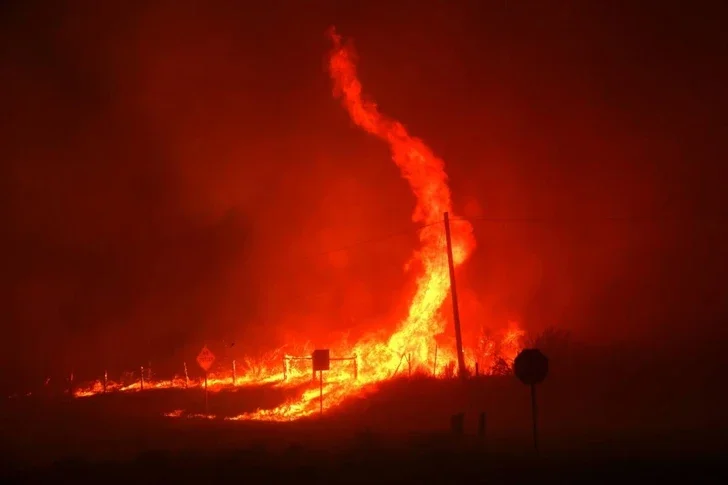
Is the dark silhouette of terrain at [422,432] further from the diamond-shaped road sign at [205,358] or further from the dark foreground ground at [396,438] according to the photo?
the diamond-shaped road sign at [205,358]

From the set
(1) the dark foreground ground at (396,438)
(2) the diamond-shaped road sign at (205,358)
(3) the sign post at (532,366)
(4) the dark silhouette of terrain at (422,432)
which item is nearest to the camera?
(1) the dark foreground ground at (396,438)

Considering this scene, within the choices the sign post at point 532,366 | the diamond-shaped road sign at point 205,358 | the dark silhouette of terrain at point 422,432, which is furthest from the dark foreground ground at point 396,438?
the diamond-shaped road sign at point 205,358

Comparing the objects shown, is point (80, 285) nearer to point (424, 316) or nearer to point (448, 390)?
point (424, 316)

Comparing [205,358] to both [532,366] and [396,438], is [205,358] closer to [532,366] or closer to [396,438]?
[396,438]

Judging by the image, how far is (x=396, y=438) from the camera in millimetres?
21422

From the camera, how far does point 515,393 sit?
29969 mm

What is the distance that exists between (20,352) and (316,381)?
3688 cm

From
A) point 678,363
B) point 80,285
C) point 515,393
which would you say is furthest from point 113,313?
point 678,363

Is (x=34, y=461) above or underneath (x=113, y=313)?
underneath

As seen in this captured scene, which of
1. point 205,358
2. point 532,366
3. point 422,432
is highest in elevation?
point 205,358

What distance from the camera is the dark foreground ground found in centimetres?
1534

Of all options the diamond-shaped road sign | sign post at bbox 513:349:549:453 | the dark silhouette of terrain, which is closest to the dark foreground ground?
the dark silhouette of terrain

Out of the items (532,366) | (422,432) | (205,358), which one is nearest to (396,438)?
(422,432)

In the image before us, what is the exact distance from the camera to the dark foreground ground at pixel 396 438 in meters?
15.3
